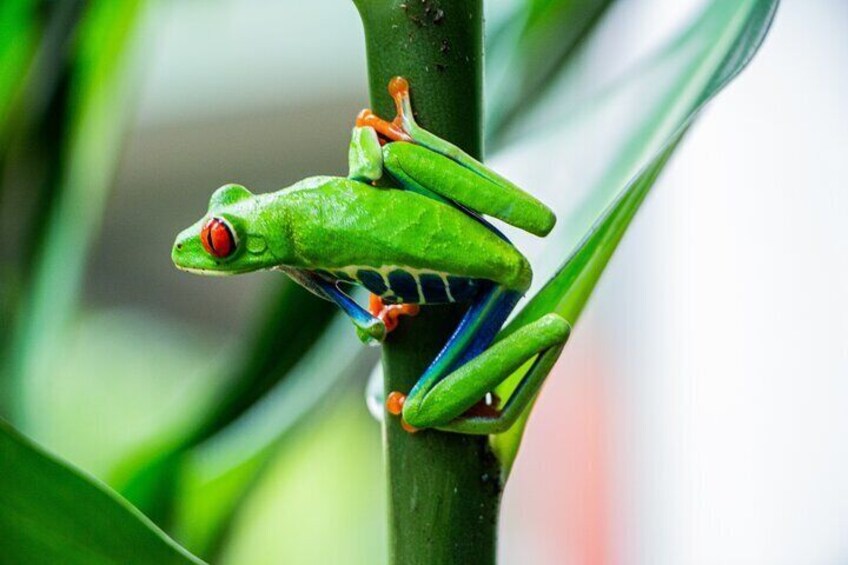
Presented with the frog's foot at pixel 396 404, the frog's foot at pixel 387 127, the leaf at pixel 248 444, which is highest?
the frog's foot at pixel 387 127

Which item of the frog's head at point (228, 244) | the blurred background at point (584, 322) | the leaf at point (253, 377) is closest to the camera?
the frog's head at point (228, 244)

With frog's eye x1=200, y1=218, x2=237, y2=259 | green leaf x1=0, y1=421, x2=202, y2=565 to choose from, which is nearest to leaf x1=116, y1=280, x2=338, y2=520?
frog's eye x1=200, y1=218, x2=237, y2=259

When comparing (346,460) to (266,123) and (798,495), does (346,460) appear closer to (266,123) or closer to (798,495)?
(798,495)

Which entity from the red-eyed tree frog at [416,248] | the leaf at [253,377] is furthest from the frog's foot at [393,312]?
the leaf at [253,377]

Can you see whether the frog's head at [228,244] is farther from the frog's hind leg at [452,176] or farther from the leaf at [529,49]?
the leaf at [529,49]

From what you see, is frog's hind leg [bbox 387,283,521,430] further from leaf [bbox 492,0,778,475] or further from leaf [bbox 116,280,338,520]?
leaf [bbox 116,280,338,520]

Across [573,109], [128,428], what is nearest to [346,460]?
[128,428]

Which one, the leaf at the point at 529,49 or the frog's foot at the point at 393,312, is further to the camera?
the leaf at the point at 529,49
